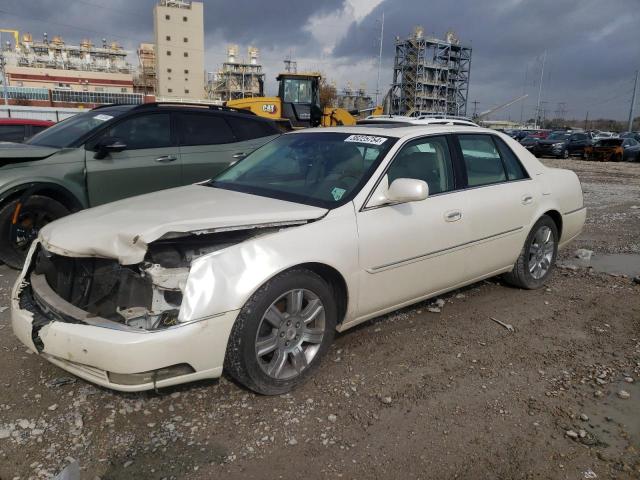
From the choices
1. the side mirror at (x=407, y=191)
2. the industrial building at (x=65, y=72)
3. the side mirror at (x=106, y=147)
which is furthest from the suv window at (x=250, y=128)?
the industrial building at (x=65, y=72)

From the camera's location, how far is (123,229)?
2834 mm

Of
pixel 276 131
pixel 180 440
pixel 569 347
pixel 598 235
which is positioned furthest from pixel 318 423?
pixel 598 235

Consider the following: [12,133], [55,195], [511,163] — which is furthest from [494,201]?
[12,133]

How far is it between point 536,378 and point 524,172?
7.15 ft

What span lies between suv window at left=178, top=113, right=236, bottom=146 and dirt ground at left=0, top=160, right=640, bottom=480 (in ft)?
10.5

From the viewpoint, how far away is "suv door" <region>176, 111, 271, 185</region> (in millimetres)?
6527

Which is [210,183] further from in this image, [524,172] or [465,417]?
[524,172]

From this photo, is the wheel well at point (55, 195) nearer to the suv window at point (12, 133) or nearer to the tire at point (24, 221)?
the tire at point (24, 221)

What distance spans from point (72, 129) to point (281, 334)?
457 cm

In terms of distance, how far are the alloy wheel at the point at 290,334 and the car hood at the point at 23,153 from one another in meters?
3.81

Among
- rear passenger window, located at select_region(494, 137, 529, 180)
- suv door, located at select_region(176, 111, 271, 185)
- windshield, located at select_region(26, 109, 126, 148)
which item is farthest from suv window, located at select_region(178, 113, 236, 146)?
rear passenger window, located at select_region(494, 137, 529, 180)

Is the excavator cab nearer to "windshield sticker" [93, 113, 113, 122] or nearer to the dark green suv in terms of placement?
the dark green suv

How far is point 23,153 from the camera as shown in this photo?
5309 millimetres

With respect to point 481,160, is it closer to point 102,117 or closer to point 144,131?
point 144,131
